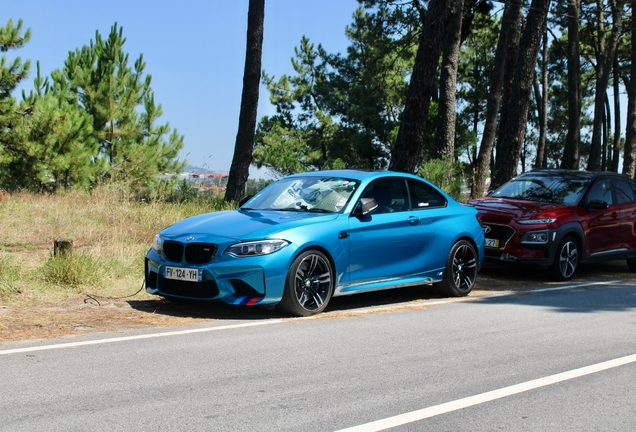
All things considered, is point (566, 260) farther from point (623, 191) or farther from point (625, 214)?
Answer: point (623, 191)

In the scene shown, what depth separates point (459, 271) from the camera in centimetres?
1095

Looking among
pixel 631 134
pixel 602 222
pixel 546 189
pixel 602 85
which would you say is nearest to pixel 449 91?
pixel 546 189

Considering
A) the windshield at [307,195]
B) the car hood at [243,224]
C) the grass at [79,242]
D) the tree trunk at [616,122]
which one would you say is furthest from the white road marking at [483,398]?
the tree trunk at [616,122]

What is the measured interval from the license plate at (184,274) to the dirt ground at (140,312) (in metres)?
0.43

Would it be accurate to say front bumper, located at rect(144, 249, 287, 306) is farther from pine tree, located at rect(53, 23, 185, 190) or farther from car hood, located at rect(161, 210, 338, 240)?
pine tree, located at rect(53, 23, 185, 190)

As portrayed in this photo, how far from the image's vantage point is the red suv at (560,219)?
13039 mm

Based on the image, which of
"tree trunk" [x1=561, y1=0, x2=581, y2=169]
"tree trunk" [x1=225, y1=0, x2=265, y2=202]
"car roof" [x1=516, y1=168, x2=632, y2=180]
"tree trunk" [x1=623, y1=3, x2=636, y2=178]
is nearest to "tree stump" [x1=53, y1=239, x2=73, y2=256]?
"car roof" [x1=516, y1=168, x2=632, y2=180]

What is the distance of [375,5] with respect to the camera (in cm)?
4028

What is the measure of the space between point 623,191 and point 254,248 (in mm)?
9177

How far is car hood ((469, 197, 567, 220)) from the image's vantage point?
13297 mm

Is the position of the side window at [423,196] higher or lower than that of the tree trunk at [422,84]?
lower

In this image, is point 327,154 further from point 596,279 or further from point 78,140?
point 596,279

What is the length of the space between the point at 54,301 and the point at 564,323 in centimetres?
576

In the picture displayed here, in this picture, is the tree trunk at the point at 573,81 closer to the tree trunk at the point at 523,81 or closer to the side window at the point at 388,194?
the tree trunk at the point at 523,81
